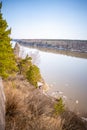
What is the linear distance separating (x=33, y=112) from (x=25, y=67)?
764 inches

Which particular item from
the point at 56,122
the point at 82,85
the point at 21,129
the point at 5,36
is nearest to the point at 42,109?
the point at 56,122

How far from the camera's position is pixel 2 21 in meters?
10.2

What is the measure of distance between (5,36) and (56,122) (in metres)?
8.21

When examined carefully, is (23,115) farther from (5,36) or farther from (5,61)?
(5,36)

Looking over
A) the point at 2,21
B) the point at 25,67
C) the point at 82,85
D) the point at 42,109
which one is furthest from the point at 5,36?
the point at 82,85

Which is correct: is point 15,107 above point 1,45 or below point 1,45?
below

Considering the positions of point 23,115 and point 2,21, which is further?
point 2,21

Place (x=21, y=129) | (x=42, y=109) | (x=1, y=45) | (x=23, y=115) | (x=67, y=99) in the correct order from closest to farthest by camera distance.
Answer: (x=21, y=129)
(x=23, y=115)
(x=42, y=109)
(x=1, y=45)
(x=67, y=99)

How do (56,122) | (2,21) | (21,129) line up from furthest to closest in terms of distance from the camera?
(2,21) → (56,122) → (21,129)

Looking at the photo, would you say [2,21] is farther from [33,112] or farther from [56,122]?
[56,122]

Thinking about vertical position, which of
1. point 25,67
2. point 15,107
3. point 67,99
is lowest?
point 67,99

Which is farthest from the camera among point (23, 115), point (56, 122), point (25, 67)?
point (25, 67)

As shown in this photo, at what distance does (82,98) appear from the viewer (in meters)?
25.5

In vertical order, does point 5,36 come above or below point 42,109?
above
